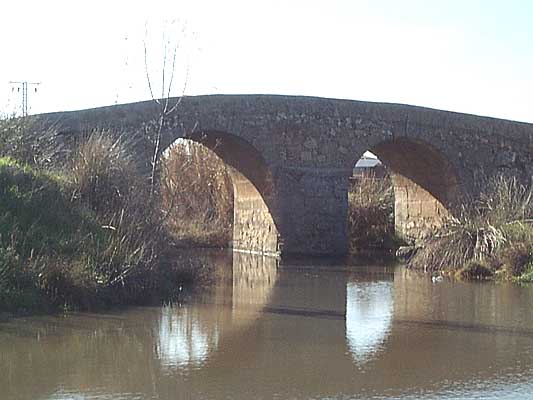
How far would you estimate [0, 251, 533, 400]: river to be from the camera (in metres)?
6.44

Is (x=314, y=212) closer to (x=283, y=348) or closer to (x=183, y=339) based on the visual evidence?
(x=183, y=339)

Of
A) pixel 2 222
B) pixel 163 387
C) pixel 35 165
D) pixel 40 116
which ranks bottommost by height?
pixel 163 387

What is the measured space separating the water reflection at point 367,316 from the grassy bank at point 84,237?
93.3 inches

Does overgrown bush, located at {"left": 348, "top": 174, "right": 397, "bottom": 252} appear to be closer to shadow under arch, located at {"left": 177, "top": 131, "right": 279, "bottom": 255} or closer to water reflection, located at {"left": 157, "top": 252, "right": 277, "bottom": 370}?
shadow under arch, located at {"left": 177, "top": 131, "right": 279, "bottom": 255}

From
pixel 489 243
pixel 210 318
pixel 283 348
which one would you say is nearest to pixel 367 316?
pixel 210 318

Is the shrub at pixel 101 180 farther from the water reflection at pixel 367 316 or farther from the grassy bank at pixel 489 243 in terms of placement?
the grassy bank at pixel 489 243

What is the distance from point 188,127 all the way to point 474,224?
5881mm

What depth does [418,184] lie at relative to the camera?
74.1 ft

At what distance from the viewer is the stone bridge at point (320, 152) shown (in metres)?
18.7

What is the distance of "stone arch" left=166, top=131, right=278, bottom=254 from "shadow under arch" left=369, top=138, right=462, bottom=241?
Answer: 2790 mm

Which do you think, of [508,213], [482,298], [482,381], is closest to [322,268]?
[508,213]

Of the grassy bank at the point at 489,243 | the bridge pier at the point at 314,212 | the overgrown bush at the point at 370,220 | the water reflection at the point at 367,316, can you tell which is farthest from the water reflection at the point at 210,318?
the overgrown bush at the point at 370,220

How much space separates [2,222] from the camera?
34.9 feet

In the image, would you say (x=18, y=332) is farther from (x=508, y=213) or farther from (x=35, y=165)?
(x=508, y=213)
